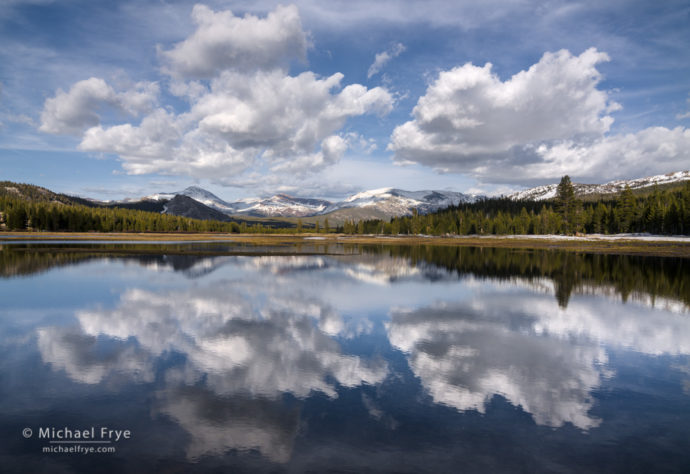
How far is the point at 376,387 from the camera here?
46.7ft

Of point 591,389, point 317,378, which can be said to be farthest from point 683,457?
point 317,378

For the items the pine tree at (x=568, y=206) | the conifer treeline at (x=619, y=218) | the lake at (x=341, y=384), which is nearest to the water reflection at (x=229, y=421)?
the lake at (x=341, y=384)

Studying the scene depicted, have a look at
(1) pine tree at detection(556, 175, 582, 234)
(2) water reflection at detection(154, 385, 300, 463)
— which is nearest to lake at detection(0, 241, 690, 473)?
(2) water reflection at detection(154, 385, 300, 463)

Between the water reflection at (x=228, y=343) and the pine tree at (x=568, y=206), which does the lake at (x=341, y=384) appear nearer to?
the water reflection at (x=228, y=343)

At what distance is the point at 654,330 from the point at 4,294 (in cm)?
4780

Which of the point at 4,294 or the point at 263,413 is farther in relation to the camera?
the point at 4,294

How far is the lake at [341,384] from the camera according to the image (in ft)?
33.0

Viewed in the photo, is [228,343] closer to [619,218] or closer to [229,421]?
[229,421]

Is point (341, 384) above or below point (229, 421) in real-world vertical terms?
below

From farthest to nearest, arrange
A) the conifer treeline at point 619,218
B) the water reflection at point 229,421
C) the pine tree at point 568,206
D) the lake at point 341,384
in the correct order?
the pine tree at point 568,206 → the conifer treeline at point 619,218 → the water reflection at point 229,421 → the lake at point 341,384

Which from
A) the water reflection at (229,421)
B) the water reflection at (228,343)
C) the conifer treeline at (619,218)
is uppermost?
the conifer treeline at (619,218)

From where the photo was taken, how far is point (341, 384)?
14.6m

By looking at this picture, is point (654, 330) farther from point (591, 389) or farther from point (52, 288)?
point (52, 288)

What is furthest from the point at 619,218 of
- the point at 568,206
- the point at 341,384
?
the point at 341,384
